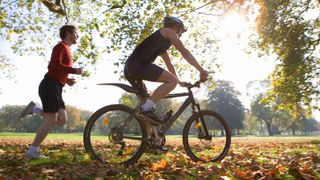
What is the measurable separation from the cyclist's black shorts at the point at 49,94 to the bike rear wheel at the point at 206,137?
8.23 feet

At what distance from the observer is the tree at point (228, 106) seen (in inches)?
3351

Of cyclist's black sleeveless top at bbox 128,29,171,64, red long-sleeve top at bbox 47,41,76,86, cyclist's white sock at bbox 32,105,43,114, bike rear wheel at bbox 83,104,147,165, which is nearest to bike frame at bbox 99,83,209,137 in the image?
bike rear wheel at bbox 83,104,147,165

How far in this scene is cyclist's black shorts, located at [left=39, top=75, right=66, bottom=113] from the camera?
18.3 feet

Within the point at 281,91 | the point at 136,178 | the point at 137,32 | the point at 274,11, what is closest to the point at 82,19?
the point at 137,32

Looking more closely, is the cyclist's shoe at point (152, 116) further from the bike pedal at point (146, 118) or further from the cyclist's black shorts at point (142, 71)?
the cyclist's black shorts at point (142, 71)

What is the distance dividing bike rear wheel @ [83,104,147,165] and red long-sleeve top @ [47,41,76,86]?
0.99m

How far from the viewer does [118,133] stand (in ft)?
18.4

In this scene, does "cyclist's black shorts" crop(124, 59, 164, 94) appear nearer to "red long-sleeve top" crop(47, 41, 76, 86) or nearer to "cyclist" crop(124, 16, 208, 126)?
"cyclist" crop(124, 16, 208, 126)

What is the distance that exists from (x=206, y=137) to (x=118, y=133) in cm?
188

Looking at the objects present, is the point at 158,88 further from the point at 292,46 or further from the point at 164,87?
the point at 292,46

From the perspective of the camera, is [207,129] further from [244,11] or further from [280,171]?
[244,11]

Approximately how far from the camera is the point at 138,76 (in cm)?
542

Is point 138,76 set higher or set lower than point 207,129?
higher

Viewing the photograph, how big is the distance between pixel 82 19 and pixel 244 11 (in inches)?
445
